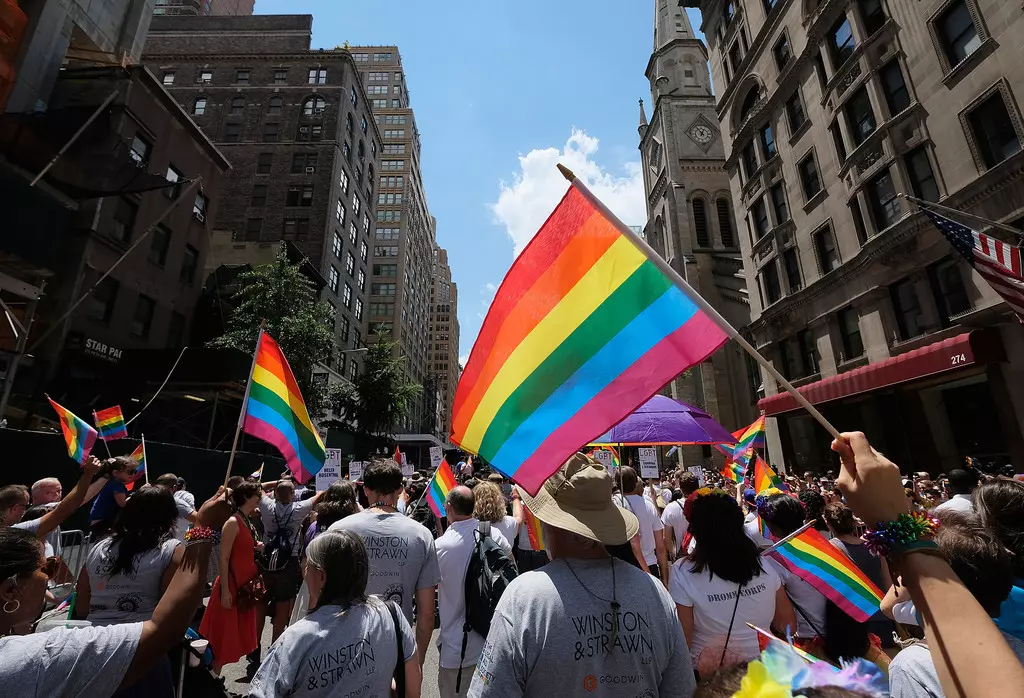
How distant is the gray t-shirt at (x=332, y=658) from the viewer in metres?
2.44

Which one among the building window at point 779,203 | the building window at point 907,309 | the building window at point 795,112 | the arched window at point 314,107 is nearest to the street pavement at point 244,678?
the building window at point 907,309

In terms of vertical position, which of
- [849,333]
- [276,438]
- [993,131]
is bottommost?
[276,438]

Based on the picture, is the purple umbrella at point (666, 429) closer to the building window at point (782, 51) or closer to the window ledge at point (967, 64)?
the window ledge at point (967, 64)

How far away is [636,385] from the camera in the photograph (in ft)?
10.3

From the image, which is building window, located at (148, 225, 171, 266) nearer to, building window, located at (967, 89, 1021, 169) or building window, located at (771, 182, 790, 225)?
building window, located at (771, 182, 790, 225)

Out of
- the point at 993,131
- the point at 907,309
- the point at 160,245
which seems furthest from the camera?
the point at 160,245

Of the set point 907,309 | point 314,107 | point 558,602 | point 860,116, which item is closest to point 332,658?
point 558,602

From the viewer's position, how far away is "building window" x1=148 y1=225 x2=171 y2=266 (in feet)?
80.3

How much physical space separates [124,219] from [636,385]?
28058mm

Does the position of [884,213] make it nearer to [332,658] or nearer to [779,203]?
[779,203]

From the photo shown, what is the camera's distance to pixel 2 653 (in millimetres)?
1711

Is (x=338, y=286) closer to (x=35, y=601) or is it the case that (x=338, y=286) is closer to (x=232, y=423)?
(x=232, y=423)

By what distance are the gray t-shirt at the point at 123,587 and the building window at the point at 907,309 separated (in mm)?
20315

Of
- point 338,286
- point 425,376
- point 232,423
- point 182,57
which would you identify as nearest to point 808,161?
point 232,423
